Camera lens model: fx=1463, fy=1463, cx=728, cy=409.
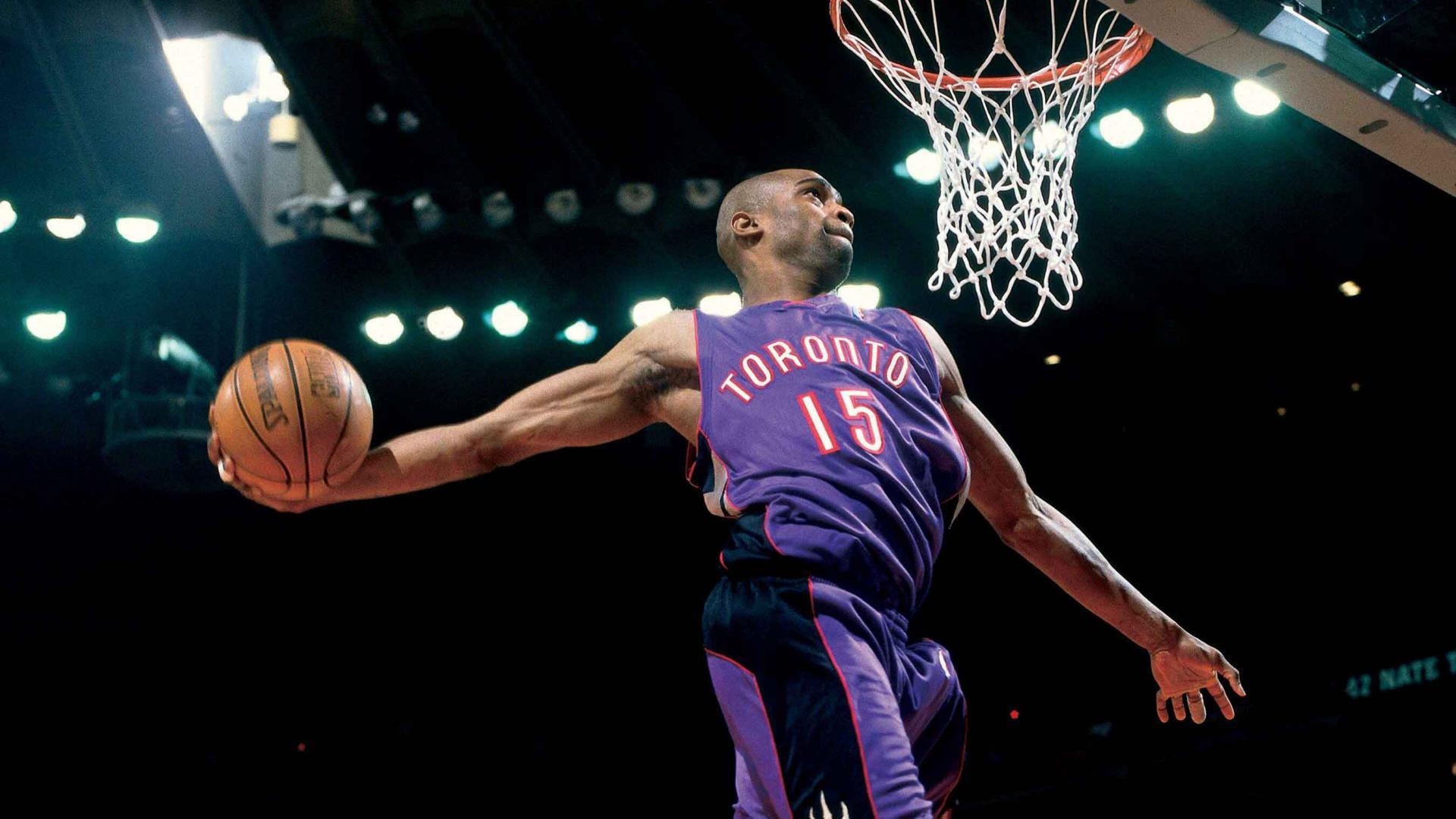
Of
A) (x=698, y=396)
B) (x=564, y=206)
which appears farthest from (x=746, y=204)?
(x=564, y=206)

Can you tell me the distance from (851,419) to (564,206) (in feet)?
15.9

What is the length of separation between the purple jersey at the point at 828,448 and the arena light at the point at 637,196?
14.2 ft

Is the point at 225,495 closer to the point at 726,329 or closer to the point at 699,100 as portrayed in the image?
the point at 699,100

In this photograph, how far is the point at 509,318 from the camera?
7820 mm

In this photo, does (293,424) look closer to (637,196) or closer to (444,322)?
(637,196)

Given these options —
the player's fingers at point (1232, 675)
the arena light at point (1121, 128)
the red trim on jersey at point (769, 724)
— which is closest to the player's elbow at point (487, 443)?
the red trim on jersey at point (769, 724)

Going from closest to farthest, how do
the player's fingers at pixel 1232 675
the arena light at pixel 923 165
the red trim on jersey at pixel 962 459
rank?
the red trim on jersey at pixel 962 459 → the player's fingers at pixel 1232 675 → the arena light at pixel 923 165

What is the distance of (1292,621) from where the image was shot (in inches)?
330

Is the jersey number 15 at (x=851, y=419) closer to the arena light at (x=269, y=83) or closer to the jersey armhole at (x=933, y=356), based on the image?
the jersey armhole at (x=933, y=356)

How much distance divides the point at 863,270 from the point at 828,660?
5286mm

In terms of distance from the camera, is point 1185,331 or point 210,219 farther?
point 1185,331

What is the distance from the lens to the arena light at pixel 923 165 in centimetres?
679

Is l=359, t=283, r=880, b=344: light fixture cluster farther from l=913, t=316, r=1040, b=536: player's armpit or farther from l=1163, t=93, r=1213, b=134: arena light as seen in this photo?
l=913, t=316, r=1040, b=536: player's armpit

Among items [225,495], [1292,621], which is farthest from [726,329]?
[225,495]
